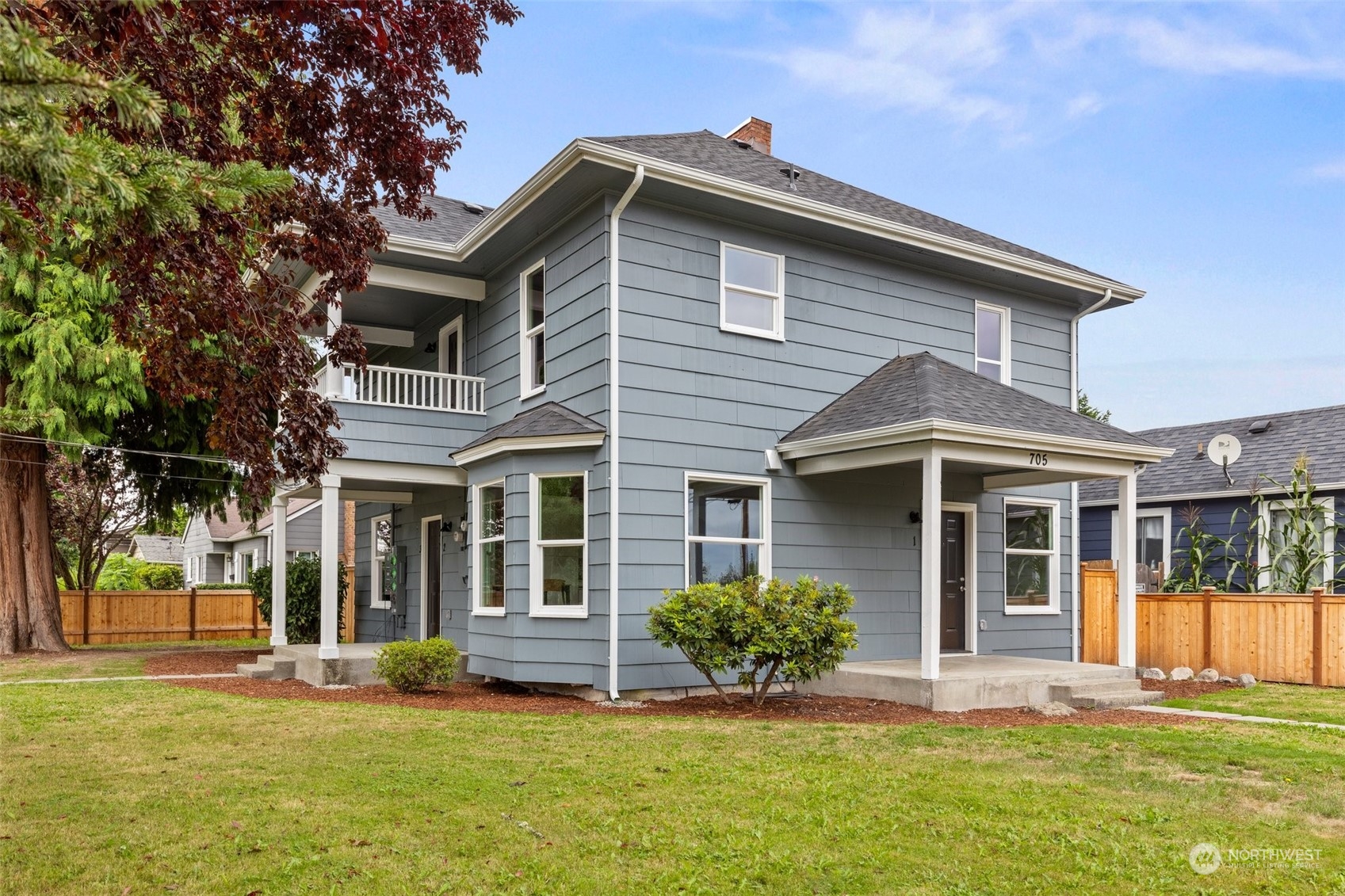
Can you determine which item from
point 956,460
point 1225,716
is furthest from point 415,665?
point 1225,716

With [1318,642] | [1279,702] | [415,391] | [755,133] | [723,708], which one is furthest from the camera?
[755,133]

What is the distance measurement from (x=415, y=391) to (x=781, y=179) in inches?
219

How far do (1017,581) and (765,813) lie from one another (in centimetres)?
932

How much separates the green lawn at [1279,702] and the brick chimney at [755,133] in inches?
390

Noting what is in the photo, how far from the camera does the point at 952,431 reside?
1006cm

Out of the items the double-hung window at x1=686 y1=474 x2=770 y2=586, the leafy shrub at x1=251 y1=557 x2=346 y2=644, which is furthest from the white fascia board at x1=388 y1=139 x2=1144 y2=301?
the leafy shrub at x1=251 y1=557 x2=346 y2=644

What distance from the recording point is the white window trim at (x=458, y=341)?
1424cm

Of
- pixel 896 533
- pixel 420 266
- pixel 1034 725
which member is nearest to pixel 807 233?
pixel 896 533

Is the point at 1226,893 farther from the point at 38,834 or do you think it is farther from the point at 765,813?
the point at 38,834

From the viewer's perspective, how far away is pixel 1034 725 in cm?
898

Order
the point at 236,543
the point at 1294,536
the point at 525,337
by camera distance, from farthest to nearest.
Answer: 1. the point at 236,543
2. the point at 1294,536
3. the point at 525,337

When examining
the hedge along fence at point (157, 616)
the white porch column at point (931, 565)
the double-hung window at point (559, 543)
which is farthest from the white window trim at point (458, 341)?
the hedge along fence at point (157, 616)

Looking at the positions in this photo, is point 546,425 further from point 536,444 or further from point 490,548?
point 490,548

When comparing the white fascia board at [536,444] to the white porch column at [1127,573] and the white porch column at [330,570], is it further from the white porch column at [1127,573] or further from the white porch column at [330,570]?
the white porch column at [1127,573]
